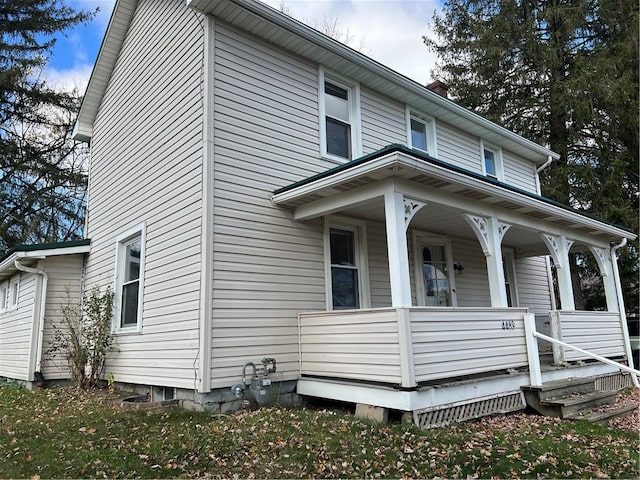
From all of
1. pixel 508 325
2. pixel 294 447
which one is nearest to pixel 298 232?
pixel 508 325

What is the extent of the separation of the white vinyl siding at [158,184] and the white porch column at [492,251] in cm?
409

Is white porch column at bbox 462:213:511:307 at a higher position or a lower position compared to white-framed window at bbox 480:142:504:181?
lower

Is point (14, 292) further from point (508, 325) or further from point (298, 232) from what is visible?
point (508, 325)

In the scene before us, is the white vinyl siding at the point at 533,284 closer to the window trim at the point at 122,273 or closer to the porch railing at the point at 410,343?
the porch railing at the point at 410,343

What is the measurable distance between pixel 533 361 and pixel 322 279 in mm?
3367

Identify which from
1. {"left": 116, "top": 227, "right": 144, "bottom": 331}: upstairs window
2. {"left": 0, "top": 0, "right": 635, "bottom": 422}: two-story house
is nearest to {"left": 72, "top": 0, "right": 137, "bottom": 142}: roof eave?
{"left": 0, "top": 0, "right": 635, "bottom": 422}: two-story house

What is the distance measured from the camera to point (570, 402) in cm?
655

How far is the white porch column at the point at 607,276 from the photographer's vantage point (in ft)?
33.3

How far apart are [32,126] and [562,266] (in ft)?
62.7

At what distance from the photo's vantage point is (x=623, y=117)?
15.5 m

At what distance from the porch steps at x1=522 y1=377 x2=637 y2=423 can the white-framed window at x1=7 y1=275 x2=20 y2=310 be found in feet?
34.6

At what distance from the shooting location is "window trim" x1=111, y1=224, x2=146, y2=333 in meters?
8.18

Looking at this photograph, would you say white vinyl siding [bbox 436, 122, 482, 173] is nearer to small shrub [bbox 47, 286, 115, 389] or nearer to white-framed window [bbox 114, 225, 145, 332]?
white-framed window [bbox 114, 225, 145, 332]

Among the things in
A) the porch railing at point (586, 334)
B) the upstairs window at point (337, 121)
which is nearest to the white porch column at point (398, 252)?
the upstairs window at point (337, 121)
